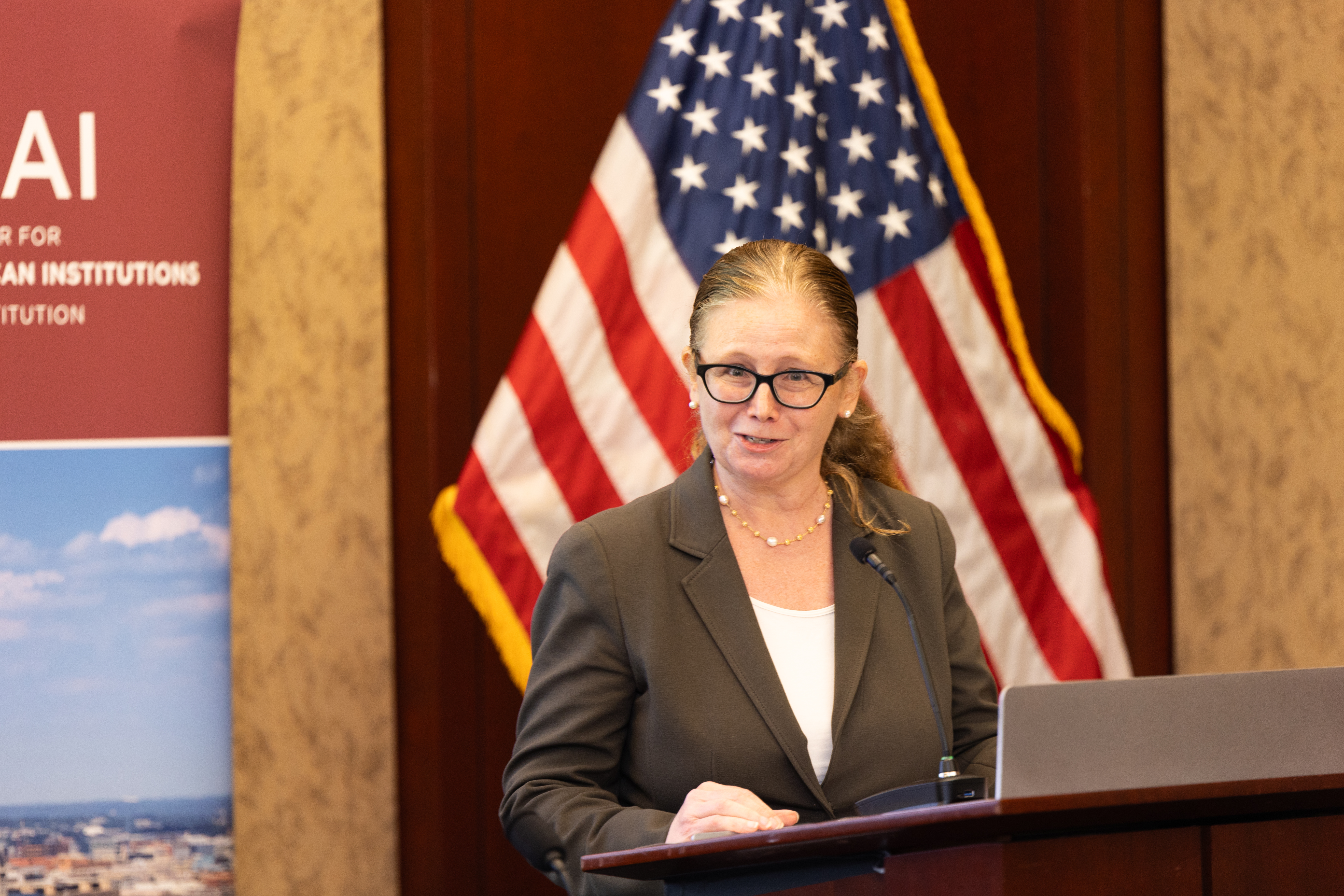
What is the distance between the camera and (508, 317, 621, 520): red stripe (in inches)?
102

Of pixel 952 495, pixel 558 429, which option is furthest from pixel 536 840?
pixel 952 495

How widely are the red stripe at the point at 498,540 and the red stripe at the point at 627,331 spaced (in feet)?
1.23

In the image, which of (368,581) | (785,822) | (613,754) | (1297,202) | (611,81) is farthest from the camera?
(1297,202)

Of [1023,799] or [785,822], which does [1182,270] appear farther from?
[1023,799]

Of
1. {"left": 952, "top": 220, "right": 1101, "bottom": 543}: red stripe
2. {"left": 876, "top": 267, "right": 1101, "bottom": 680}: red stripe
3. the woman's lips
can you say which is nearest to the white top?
the woman's lips

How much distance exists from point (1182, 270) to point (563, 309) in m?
1.74

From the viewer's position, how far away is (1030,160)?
132 inches

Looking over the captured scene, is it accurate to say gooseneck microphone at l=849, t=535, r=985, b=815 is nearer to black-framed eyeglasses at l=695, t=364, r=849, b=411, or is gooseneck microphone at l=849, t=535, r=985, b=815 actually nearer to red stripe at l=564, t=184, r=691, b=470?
black-framed eyeglasses at l=695, t=364, r=849, b=411

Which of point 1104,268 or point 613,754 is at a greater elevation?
point 1104,268

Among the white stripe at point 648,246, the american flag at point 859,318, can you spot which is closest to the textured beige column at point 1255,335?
the american flag at point 859,318

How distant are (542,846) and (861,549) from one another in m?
0.55

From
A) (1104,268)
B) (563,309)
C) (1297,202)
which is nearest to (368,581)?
(563,309)

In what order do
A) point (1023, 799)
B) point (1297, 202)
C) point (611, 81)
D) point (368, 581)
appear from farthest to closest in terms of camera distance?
1. point (1297, 202)
2. point (611, 81)
3. point (368, 581)
4. point (1023, 799)

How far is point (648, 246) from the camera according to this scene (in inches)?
106
